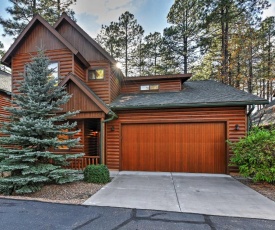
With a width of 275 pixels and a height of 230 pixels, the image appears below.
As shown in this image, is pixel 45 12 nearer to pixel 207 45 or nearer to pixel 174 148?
pixel 207 45

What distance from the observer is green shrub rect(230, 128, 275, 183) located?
→ 5.54 m

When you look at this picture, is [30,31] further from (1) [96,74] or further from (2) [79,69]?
(1) [96,74]

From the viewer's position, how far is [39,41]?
8594 millimetres

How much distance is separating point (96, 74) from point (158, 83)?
138 inches

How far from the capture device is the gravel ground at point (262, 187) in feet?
16.2

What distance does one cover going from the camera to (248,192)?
5.07 meters

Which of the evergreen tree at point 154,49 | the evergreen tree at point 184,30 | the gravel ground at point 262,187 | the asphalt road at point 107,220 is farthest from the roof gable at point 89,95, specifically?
the evergreen tree at point 154,49

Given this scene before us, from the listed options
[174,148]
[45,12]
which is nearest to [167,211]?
[174,148]

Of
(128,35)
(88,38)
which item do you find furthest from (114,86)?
(128,35)

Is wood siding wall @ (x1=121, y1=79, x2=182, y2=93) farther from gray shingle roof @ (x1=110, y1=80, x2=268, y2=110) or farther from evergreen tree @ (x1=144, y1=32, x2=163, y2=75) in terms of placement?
evergreen tree @ (x1=144, y1=32, x2=163, y2=75)

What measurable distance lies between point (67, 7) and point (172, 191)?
17.6 metres

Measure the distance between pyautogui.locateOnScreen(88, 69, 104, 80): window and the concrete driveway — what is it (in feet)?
16.8

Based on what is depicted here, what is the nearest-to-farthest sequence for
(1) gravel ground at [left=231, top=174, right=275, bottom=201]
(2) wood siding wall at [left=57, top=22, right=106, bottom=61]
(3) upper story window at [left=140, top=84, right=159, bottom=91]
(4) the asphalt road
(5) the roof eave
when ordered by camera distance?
(4) the asphalt road, (1) gravel ground at [left=231, top=174, right=275, bottom=201], (5) the roof eave, (2) wood siding wall at [left=57, top=22, right=106, bottom=61], (3) upper story window at [left=140, top=84, right=159, bottom=91]

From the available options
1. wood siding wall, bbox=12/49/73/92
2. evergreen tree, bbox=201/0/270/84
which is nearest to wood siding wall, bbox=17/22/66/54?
wood siding wall, bbox=12/49/73/92
